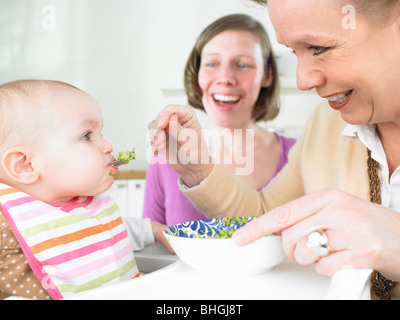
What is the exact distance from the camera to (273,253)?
646 mm

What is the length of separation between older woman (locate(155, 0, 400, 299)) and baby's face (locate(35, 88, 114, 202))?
182 mm

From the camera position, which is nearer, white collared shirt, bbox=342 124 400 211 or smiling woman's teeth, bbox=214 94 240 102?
white collared shirt, bbox=342 124 400 211

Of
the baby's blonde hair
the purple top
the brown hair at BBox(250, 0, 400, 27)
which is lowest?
the purple top

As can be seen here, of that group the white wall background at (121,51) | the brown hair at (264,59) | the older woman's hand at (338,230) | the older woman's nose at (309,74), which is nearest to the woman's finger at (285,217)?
the older woman's hand at (338,230)

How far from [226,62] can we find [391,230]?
1294mm

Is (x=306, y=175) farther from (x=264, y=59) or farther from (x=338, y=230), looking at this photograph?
(x=264, y=59)

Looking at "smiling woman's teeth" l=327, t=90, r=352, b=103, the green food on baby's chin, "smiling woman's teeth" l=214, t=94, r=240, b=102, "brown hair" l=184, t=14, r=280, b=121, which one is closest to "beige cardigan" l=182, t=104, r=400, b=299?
"smiling woman's teeth" l=327, t=90, r=352, b=103

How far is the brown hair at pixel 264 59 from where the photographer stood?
71.8 inches

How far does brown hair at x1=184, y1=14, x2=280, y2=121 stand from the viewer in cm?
182

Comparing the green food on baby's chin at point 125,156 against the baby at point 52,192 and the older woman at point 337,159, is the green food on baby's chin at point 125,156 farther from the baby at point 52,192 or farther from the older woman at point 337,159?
the older woman at point 337,159

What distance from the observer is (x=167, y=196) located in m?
1.73

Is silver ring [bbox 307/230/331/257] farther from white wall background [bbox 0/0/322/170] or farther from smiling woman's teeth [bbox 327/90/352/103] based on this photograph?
white wall background [bbox 0/0/322/170]

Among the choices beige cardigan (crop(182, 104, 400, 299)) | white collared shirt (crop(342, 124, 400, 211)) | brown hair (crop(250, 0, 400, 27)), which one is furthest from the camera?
beige cardigan (crop(182, 104, 400, 299))

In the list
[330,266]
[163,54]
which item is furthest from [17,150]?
[163,54]
